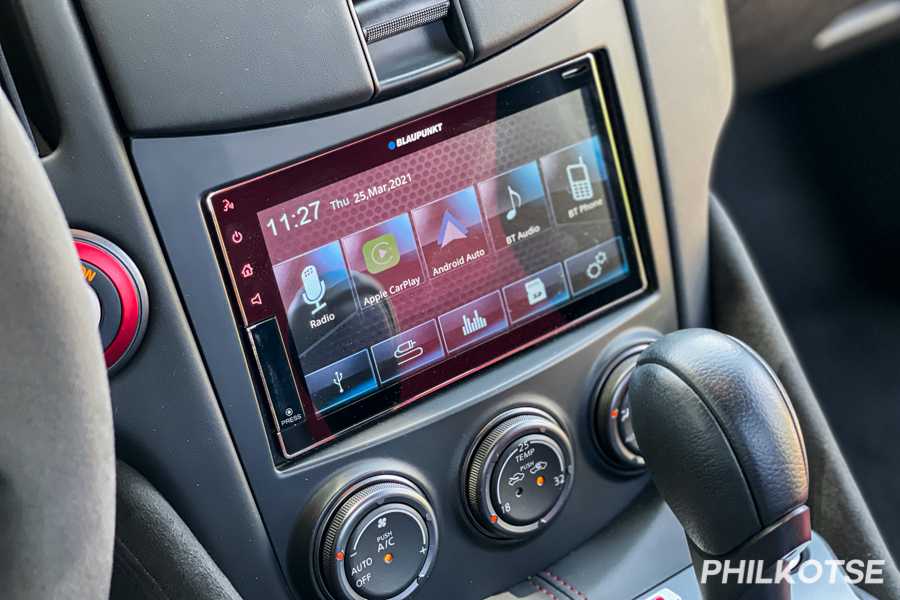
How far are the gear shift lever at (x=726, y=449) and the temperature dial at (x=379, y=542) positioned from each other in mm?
224

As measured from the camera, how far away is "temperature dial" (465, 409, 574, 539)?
94 cm

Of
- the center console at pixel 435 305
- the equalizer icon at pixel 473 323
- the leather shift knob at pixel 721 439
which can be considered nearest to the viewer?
the leather shift knob at pixel 721 439

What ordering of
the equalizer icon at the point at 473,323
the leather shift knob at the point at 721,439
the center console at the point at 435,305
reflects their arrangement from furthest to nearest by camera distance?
the equalizer icon at the point at 473,323, the center console at the point at 435,305, the leather shift knob at the point at 721,439

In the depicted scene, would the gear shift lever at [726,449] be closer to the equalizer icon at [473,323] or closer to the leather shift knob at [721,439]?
the leather shift knob at [721,439]

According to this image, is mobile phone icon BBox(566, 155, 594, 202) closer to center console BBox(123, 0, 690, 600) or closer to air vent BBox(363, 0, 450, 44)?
center console BBox(123, 0, 690, 600)

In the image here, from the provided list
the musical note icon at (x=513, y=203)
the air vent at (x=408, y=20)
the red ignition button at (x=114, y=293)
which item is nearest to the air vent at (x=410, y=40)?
the air vent at (x=408, y=20)

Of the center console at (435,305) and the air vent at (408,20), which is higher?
the air vent at (408,20)

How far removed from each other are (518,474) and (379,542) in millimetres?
134

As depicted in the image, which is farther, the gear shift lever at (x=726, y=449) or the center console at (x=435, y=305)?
the center console at (x=435, y=305)

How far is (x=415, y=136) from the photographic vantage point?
88cm

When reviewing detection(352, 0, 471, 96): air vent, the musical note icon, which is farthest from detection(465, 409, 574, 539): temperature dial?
detection(352, 0, 471, 96): air vent

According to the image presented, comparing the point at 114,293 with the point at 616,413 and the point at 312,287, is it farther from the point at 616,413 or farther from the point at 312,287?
the point at 616,413

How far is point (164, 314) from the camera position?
2.64ft

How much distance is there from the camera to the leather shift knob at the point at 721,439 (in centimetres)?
71
